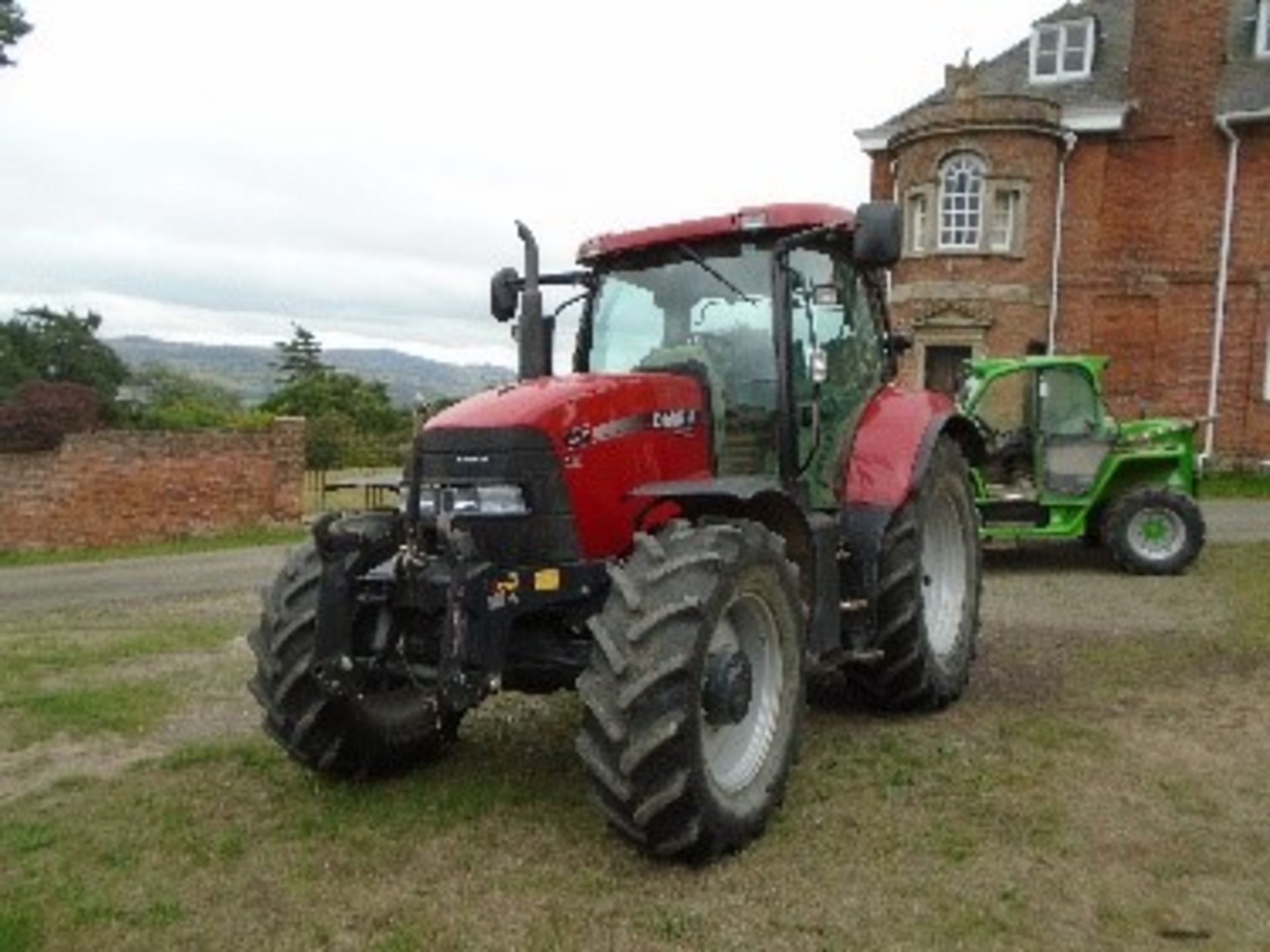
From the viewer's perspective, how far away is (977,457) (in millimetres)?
6879

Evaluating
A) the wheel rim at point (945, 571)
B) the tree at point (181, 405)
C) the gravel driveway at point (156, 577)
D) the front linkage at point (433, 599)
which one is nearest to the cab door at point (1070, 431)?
the gravel driveway at point (156, 577)

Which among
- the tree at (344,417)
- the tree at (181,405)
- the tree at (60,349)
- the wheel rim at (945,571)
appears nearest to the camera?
the wheel rim at (945,571)

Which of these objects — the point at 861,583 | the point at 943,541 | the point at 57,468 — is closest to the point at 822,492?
the point at 861,583

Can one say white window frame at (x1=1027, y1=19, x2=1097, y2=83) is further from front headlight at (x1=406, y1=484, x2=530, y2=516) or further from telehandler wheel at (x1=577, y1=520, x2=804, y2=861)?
front headlight at (x1=406, y1=484, x2=530, y2=516)

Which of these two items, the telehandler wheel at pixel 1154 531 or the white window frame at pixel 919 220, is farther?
the white window frame at pixel 919 220

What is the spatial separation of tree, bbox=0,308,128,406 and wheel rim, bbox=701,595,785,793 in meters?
46.9

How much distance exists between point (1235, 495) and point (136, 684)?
1698cm

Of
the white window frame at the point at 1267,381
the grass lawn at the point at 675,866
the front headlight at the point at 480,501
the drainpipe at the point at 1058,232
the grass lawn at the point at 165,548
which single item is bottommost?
the grass lawn at the point at 165,548

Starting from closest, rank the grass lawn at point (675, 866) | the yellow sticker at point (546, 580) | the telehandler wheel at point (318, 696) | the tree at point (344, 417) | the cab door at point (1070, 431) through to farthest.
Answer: the grass lawn at point (675, 866)
the yellow sticker at point (546, 580)
the telehandler wheel at point (318, 696)
the cab door at point (1070, 431)
the tree at point (344, 417)

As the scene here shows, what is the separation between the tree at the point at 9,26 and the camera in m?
19.0

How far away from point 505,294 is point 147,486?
1069cm

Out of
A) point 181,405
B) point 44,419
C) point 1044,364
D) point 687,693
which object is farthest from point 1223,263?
point 181,405

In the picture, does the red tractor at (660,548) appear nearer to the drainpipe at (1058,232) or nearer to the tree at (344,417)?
the tree at (344,417)

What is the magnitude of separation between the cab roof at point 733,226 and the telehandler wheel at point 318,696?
1771mm
